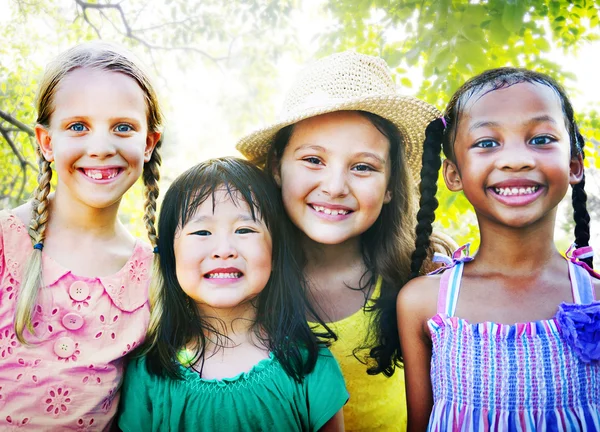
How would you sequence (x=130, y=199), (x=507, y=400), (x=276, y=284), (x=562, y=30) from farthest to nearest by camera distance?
(x=130, y=199)
(x=562, y=30)
(x=276, y=284)
(x=507, y=400)

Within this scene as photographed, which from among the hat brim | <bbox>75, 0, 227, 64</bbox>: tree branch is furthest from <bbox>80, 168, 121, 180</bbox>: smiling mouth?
<bbox>75, 0, 227, 64</bbox>: tree branch

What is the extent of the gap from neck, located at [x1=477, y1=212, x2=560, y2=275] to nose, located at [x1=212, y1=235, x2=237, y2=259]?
934 mm

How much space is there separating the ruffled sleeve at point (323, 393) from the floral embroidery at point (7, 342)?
Answer: 1063mm

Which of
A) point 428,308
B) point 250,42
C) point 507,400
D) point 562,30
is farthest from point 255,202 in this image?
point 250,42

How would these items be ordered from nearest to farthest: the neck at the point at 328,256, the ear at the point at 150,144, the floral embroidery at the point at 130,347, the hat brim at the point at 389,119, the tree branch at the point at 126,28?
the floral embroidery at the point at 130,347
the hat brim at the point at 389,119
the ear at the point at 150,144
the neck at the point at 328,256
the tree branch at the point at 126,28

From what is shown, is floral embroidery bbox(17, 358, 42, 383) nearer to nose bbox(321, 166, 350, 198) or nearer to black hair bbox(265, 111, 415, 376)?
black hair bbox(265, 111, 415, 376)

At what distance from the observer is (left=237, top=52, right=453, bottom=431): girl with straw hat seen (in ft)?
7.45

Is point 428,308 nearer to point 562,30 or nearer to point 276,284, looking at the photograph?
point 276,284

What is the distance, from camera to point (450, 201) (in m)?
2.99

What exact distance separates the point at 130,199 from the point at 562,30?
373cm

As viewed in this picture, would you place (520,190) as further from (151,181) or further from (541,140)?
(151,181)

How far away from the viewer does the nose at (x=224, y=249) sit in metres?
1.99

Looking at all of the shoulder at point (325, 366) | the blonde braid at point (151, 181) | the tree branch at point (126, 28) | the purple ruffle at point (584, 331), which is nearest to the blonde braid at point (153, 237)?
the blonde braid at point (151, 181)

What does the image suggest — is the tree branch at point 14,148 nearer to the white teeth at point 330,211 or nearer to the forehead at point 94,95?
the forehead at point 94,95
